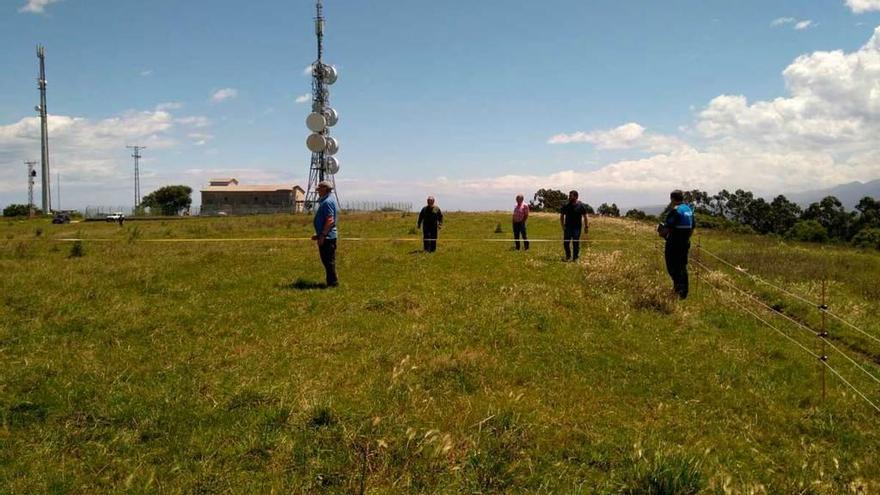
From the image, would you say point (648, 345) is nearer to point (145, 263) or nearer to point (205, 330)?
point (205, 330)

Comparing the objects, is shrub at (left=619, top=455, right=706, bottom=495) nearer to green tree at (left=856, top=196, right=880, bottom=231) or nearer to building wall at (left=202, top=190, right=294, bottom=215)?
green tree at (left=856, top=196, right=880, bottom=231)

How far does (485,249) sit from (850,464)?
16930 millimetres

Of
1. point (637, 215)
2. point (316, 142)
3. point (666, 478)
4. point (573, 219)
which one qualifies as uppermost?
point (316, 142)

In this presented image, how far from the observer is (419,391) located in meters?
6.73

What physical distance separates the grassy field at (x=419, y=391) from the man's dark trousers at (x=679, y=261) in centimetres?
55

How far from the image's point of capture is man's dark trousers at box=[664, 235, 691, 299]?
1319cm

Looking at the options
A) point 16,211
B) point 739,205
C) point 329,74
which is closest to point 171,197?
point 16,211

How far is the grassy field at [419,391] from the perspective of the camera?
195 inches

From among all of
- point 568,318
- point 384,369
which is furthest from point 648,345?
point 384,369

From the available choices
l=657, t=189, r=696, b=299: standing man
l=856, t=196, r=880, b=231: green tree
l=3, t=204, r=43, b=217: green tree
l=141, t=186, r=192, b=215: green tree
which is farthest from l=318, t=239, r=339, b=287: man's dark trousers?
l=141, t=186, r=192, b=215: green tree

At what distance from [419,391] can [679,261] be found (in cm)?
917

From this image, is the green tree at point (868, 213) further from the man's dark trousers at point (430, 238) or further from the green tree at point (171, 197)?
the green tree at point (171, 197)

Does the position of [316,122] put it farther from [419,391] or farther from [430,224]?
[419,391]

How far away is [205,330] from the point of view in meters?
9.40
